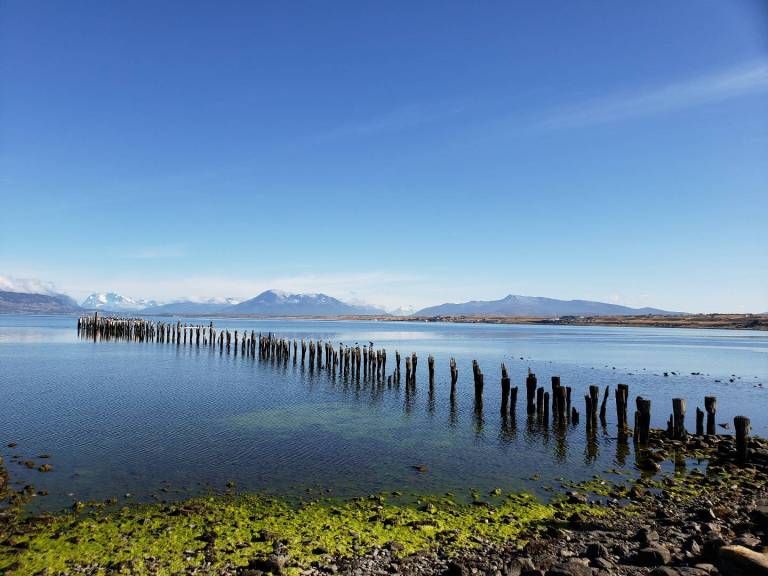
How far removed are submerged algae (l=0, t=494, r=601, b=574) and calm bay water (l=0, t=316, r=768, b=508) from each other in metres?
1.32

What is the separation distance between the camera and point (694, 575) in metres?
8.80

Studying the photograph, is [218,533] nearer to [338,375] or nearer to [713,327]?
[338,375]

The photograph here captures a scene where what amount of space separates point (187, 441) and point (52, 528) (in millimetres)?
8269

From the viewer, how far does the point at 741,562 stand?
873 centimetres

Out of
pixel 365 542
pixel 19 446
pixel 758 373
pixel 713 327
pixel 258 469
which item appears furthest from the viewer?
pixel 713 327

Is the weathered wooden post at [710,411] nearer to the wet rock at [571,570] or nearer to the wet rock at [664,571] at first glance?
the wet rock at [664,571]

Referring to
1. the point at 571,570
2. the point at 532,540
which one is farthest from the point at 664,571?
the point at 532,540

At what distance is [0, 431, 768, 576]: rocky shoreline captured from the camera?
31.6 feet

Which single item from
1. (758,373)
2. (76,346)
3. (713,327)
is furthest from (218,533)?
(713,327)

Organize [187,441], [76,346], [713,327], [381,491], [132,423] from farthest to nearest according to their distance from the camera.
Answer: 1. [713,327]
2. [76,346]
3. [132,423]
4. [187,441]
5. [381,491]

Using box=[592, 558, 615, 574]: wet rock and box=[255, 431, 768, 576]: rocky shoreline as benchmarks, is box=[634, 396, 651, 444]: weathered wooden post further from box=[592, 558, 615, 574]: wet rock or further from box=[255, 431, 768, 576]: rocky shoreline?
box=[592, 558, 615, 574]: wet rock

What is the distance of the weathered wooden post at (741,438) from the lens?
17.8 meters

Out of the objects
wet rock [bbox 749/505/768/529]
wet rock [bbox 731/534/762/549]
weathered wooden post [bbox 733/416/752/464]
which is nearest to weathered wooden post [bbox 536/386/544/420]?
weathered wooden post [bbox 733/416/752/464]

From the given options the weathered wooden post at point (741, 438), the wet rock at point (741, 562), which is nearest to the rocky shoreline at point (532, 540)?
the wet rock at point (741, 562)
